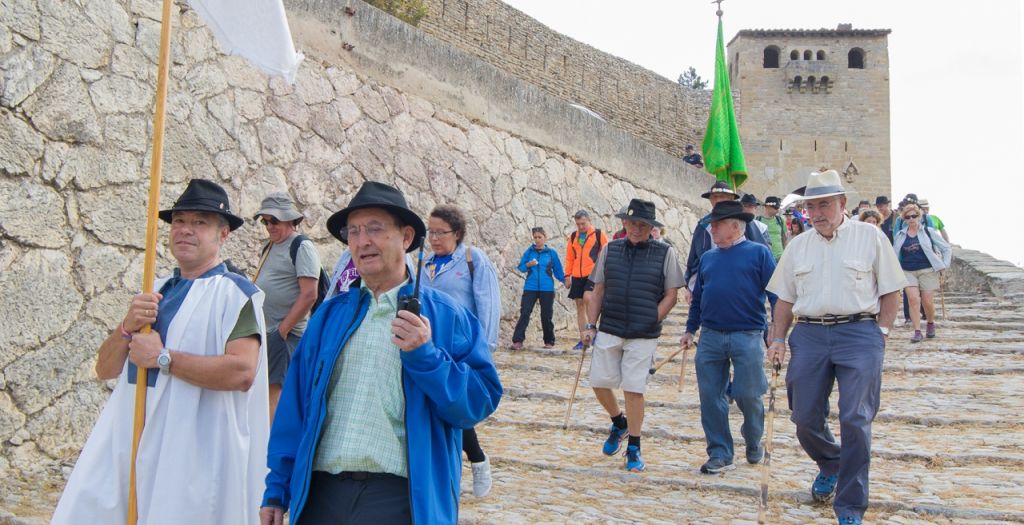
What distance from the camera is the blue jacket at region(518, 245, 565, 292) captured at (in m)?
Answer: 12.0

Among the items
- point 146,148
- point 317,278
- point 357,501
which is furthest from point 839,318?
point 146,148

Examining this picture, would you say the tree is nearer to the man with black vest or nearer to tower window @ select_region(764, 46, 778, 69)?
tower window @ select_region(764, 46, 778, 69)

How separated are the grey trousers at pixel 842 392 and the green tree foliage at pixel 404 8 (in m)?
11.0

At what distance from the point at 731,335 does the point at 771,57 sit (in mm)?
34343

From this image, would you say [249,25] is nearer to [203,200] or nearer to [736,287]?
[203,200]

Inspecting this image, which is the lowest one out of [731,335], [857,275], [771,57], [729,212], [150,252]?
[731,335]

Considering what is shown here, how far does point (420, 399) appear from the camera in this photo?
9.27ft

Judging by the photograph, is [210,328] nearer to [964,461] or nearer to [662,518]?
[662,518]

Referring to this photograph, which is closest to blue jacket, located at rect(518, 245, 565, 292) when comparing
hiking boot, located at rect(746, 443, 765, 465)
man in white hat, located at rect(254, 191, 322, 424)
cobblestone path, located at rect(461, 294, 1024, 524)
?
cobblestone path, located at rect(461, 294, 1024, 524)

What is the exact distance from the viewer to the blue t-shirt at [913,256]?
1220 centimetres

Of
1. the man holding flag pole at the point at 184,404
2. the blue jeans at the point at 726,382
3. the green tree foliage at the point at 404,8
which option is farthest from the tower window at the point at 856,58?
the man holding flag pole at the point at 184,404

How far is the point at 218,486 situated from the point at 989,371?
8942 millimetres

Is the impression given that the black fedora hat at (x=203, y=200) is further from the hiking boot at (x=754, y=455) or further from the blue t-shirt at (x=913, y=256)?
the blue t-shirt at (x=913, y=256)

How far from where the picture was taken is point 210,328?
343 centimetres
